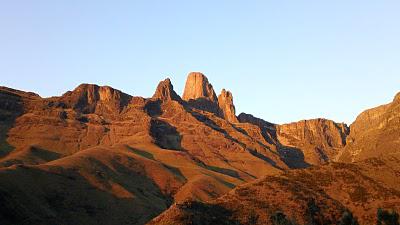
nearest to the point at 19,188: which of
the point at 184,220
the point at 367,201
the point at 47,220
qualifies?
the point at 47,220

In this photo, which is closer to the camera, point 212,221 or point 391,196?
point 212,221

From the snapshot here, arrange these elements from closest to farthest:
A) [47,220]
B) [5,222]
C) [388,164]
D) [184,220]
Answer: [184,220]
[5,222]
[47,220]
[388,164]

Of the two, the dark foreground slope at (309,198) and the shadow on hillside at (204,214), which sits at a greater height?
the dark foreground slope at (309,198)

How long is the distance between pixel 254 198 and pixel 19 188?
3143 inches

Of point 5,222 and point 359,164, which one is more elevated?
point 359,164

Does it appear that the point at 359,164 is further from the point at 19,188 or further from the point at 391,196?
the point at 19,188

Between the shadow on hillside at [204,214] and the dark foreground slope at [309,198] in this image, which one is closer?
the shadow on hillside at [204,214]

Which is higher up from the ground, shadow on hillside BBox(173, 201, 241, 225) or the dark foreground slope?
the dark foreground slope

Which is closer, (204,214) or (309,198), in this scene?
(204,214)

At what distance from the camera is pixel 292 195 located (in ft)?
543

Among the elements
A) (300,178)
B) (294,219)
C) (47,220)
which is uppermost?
→ (300,178)

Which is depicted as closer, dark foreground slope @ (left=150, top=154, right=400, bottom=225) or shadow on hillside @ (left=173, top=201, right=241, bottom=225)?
shadow on hillside @ (left=173, top=201, right=241, bottom=225)

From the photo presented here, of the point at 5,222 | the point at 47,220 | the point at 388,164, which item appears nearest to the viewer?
the point at 5,222

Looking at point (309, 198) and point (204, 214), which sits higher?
point (309, 198)
